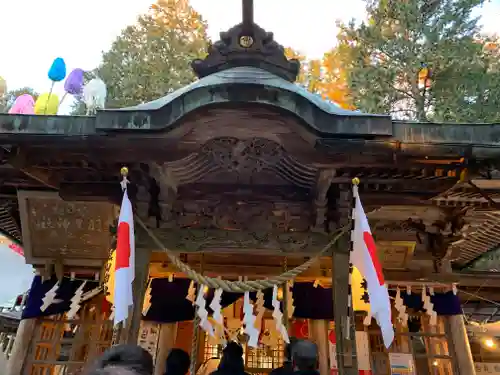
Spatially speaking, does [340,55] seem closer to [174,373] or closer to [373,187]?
[373,187]

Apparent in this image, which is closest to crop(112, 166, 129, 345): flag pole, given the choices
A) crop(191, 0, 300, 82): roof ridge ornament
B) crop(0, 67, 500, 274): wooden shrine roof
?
crop(0, 67, 500, 274): wooden shrine roof

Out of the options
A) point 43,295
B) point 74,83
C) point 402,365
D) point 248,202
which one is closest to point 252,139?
point 248,202

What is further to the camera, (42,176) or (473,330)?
(473,330)

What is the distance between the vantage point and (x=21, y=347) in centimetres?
814

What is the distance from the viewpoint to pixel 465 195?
6.48 meters

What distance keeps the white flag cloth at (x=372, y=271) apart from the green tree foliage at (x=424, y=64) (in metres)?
12.9

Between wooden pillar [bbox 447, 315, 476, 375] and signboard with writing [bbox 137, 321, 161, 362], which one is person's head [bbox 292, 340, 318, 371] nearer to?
wooden pillar [bbox 447, 315, 476, 375]

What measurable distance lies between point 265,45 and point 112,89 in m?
15.3

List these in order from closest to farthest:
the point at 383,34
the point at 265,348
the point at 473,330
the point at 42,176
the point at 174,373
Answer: the point at 174,373 → the point at 42,176 → the point at 265,348 → the point at 473,330 → the point at 383,34

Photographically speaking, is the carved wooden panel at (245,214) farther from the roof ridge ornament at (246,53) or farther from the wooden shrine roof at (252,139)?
the roof ridge ornament at (246,53)

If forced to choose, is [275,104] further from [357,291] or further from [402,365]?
[402,365]

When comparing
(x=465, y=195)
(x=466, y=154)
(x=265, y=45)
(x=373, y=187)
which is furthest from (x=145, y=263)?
(x=465, y=195)

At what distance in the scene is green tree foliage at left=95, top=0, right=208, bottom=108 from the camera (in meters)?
18.9

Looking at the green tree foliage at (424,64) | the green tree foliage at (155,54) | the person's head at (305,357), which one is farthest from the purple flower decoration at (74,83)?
the green tree foliage at (424,64)
